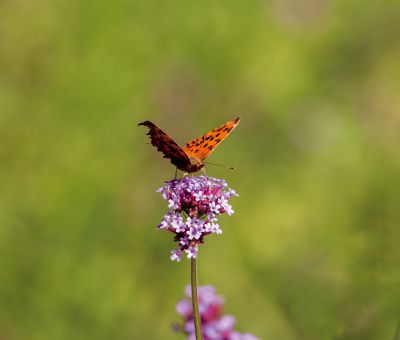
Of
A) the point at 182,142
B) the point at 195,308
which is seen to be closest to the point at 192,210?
the point at 195,308

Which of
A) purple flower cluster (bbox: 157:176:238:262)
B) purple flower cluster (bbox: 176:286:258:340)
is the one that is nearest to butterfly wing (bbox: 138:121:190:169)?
purple flower cluster (bbox: 157:176:238:262)

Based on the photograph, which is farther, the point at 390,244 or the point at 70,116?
the point at 70,116

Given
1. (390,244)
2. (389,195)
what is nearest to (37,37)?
(389,195)

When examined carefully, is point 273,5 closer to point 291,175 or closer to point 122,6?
point 122,6

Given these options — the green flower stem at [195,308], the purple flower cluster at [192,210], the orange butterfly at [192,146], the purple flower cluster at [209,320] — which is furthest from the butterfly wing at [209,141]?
the green flower stem at [195,308]

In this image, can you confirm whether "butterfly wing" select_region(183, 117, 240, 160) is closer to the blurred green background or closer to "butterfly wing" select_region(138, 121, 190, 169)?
"butterfly wing" select_region(138, 121, 190, 169)

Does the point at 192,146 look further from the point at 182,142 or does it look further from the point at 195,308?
the point at 182,142

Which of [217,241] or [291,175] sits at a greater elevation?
[291,175]
